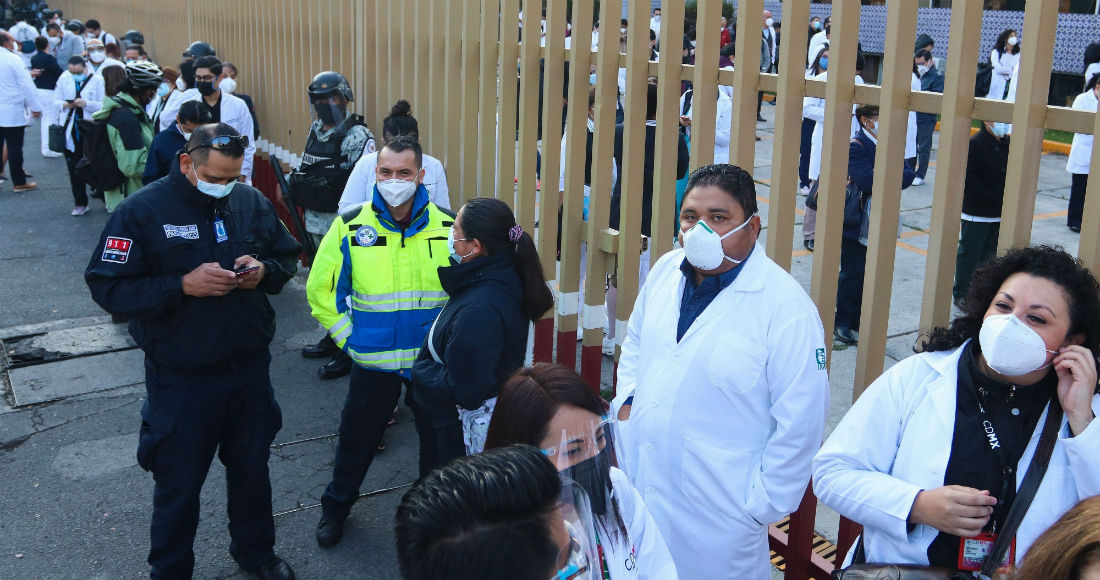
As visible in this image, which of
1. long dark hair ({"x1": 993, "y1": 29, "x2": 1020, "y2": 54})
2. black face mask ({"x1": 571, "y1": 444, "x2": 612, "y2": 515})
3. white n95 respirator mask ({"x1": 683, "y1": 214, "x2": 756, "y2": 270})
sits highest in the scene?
long dark hair ({"x1": 993, "y1": 29, "x2": 1020, "y2": 54})

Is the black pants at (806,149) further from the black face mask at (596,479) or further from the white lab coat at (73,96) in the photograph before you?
the black face mask at (596,479)

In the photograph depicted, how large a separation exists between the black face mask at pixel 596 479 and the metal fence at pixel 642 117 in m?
1.72

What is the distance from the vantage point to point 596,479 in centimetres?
219

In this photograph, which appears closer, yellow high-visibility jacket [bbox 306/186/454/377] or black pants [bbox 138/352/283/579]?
black pants [bbox 138/352/283/579]

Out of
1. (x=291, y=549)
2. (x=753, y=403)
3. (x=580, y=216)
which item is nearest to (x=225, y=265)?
(x=291, y=549)

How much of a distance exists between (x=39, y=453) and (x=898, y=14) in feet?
17.0

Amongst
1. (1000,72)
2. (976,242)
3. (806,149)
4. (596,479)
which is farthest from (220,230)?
(1000,72)

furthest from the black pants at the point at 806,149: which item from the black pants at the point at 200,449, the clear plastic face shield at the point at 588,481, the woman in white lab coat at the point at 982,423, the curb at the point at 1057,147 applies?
the clear plastic face shield at the point at 588,481

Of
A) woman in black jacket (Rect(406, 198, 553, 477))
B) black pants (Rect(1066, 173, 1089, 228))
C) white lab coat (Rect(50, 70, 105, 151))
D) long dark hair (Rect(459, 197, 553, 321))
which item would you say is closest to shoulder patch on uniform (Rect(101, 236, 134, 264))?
woman in black jacket (Rect(406, 198, 553, 477))

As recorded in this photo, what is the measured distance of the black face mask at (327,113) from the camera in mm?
6902

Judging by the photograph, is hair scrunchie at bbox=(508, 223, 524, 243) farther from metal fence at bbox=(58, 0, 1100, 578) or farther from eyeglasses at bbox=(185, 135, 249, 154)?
eyeglasses at bbox=(185, 135, 249, 154)

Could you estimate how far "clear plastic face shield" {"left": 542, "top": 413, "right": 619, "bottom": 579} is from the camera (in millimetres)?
1956

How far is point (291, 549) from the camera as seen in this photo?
15.0ft

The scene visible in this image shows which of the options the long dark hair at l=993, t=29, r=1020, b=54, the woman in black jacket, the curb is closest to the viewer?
the woman in black jacket
